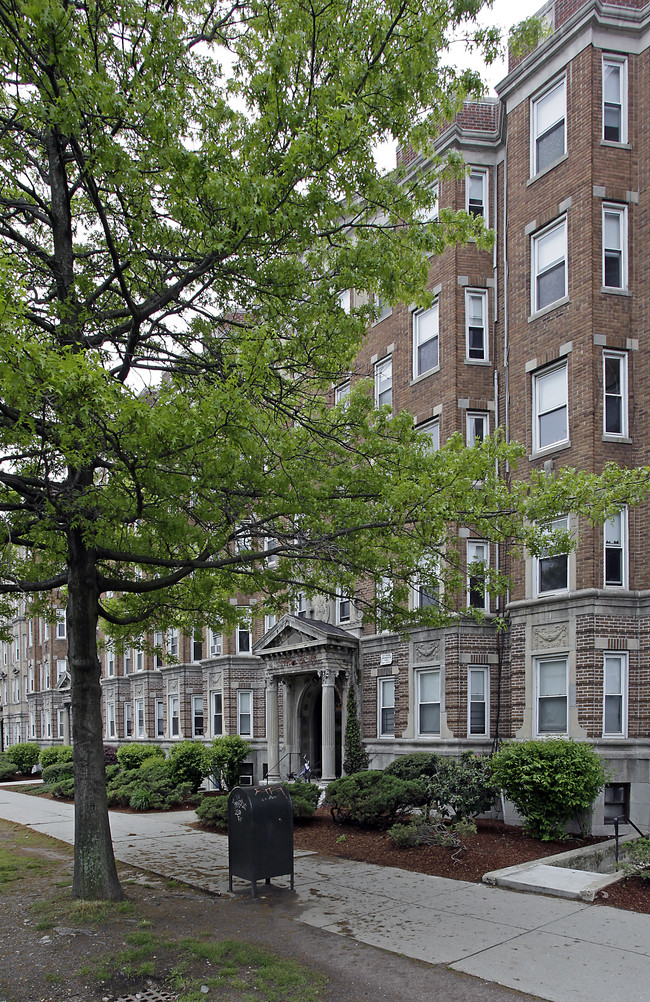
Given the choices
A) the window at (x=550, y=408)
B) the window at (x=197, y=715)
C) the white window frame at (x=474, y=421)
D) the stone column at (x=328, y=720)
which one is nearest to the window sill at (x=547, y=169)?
the window at (x=550, y=408)

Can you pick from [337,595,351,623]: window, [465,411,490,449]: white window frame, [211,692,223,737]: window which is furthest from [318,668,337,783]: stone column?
[211,692,223,737]: window

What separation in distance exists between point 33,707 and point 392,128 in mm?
51007

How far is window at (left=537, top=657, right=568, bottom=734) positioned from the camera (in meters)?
15.7

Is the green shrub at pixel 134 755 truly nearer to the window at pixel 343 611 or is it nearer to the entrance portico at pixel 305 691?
the entrance portico at pixel 305 691

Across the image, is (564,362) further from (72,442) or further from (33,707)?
(33,707)

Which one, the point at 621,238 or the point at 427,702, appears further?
the point at 427,702

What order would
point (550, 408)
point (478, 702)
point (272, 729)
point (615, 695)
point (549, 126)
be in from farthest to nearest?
point (272, 729) < point (478, 702) < point (549, 126) < point (550, 408) < point (615, 695)

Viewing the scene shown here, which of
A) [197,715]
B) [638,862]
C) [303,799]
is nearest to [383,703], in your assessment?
[303,799]

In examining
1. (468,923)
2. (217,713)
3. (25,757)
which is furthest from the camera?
(25,757)

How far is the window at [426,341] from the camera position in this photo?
1992 cm

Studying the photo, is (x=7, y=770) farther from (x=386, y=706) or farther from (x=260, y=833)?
(x=260, y=833)

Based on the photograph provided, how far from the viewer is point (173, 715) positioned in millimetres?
32969

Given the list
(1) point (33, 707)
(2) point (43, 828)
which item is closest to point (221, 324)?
(2) point (43, 828)

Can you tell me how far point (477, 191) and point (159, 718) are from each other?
2533cm
